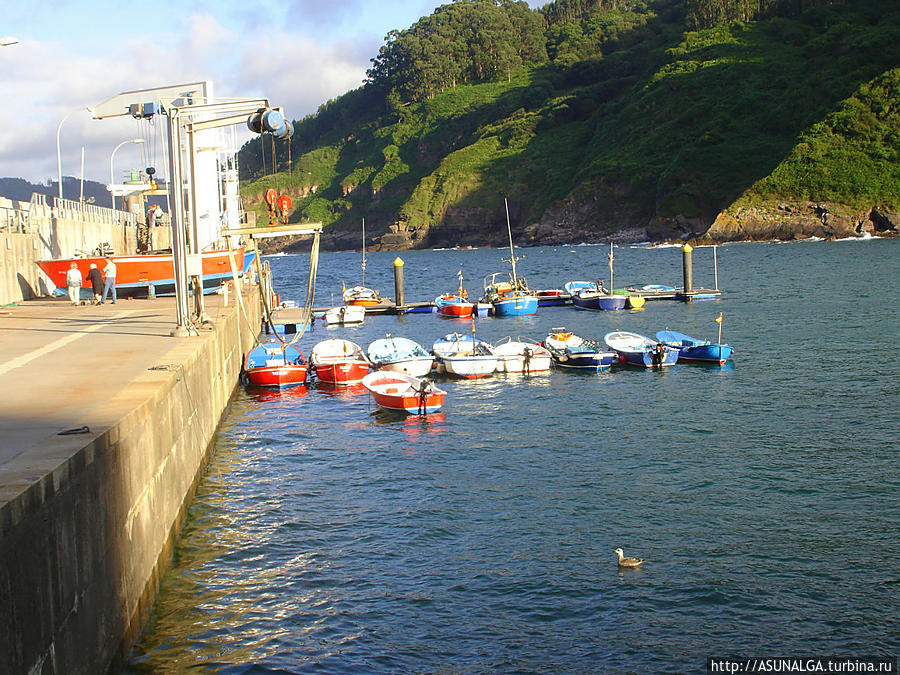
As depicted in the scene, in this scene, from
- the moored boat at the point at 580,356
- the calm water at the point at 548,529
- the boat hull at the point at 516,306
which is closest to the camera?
the calm water at the point at 548,529

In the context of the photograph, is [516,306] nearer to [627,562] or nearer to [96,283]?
[96,283]

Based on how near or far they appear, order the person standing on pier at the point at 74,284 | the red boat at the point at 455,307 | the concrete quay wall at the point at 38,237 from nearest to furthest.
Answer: the person standing on pier at the point at 74,284, the concrete quay wall at the point at 38,237, the red boat at the point at 455,307

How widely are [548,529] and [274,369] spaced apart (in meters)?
16.3

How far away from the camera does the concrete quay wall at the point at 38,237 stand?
109 ft

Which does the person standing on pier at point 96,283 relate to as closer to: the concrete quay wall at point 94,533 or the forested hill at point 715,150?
the concrete quay wall at point 94,533

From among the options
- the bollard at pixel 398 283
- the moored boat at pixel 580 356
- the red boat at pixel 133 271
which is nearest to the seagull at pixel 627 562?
the moored boat at pixel 580 356

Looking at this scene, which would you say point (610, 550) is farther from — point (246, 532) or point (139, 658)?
point (139, 658)

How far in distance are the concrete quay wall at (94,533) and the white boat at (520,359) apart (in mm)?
18036

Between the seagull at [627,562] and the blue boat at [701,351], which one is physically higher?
the blue boat at [701,351]

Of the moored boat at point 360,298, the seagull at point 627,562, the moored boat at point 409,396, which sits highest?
the moored boat at point 360,298

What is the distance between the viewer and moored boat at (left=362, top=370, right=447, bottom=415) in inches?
1035

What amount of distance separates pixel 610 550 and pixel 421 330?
3311 centimetres

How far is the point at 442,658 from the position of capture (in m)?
11.7

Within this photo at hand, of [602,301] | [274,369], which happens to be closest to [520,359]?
[274,369]
